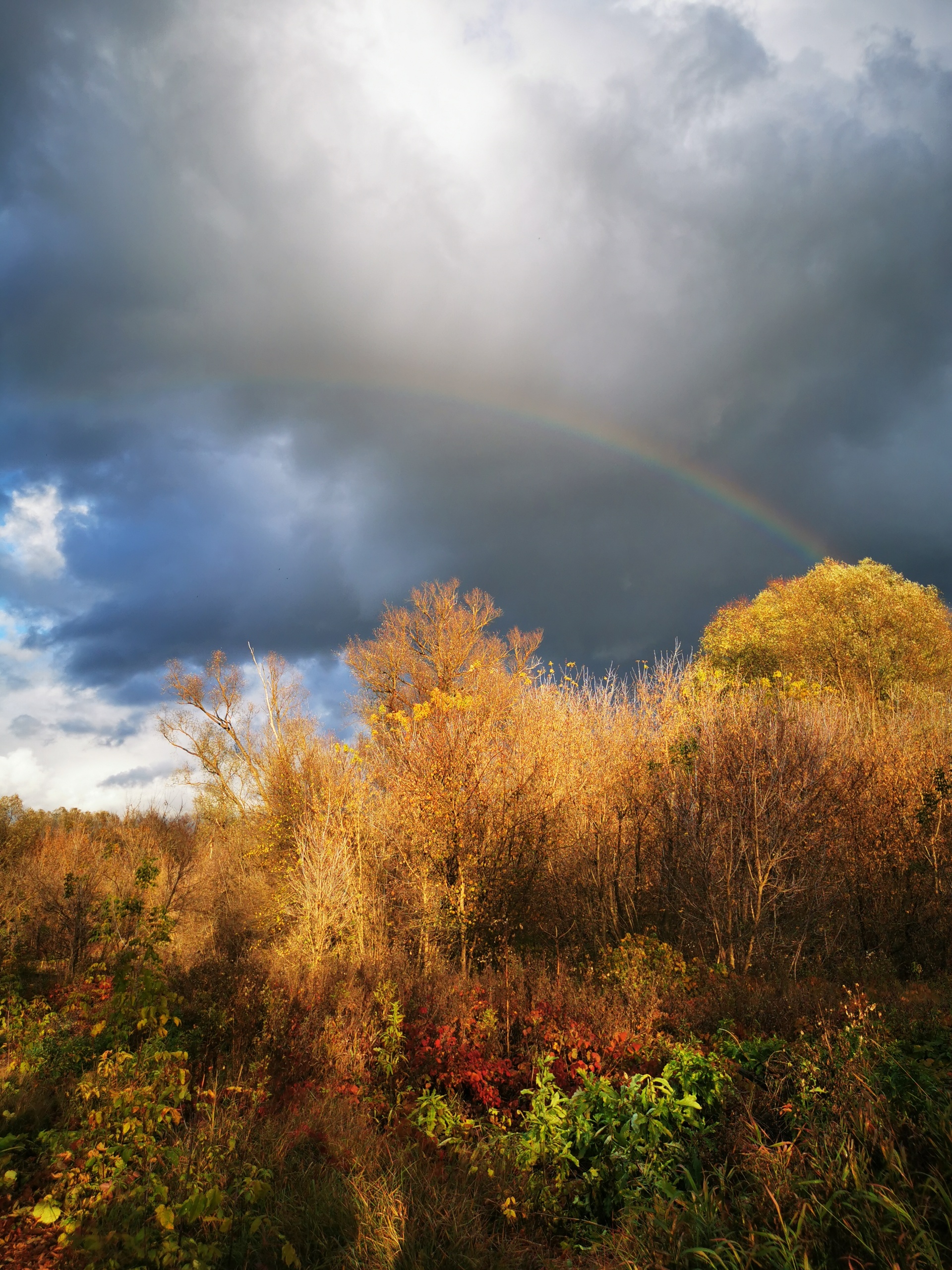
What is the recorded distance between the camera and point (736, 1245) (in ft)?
12.0

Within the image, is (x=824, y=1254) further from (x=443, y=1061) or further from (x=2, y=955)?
(x=2, y=955)

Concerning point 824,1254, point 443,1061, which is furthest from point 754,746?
point 824,1254

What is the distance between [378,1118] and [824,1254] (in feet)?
16.9

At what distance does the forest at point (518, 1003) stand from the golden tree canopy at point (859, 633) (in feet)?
20.3

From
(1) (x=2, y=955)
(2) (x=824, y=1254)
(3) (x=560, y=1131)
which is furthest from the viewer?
(1) (x=2, y=955)

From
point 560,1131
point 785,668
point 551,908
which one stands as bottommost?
point 560,1131

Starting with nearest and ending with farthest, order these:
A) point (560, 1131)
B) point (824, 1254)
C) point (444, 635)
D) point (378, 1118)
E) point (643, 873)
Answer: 1. point (824, 1254)
2. point (560, 1131)
3. point (378, 1118)
4. point (643, 873)
5. point (444, 635)

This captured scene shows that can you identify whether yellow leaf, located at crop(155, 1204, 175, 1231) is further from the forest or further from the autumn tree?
the autumn tree

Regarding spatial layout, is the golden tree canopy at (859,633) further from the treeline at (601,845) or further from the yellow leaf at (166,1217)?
the yellow leaf at (166,1217)

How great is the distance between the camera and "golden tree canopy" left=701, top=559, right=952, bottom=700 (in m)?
28.6

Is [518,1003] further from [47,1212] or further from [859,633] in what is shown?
[859,633]

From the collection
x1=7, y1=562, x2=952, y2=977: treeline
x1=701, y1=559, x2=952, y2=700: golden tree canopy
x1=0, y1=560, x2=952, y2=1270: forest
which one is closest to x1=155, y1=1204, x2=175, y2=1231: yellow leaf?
x1=0, y1=560, x2=952, y2=1270: forest

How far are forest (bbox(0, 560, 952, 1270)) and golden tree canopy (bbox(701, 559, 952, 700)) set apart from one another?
6.19 m

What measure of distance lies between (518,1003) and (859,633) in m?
25.8
